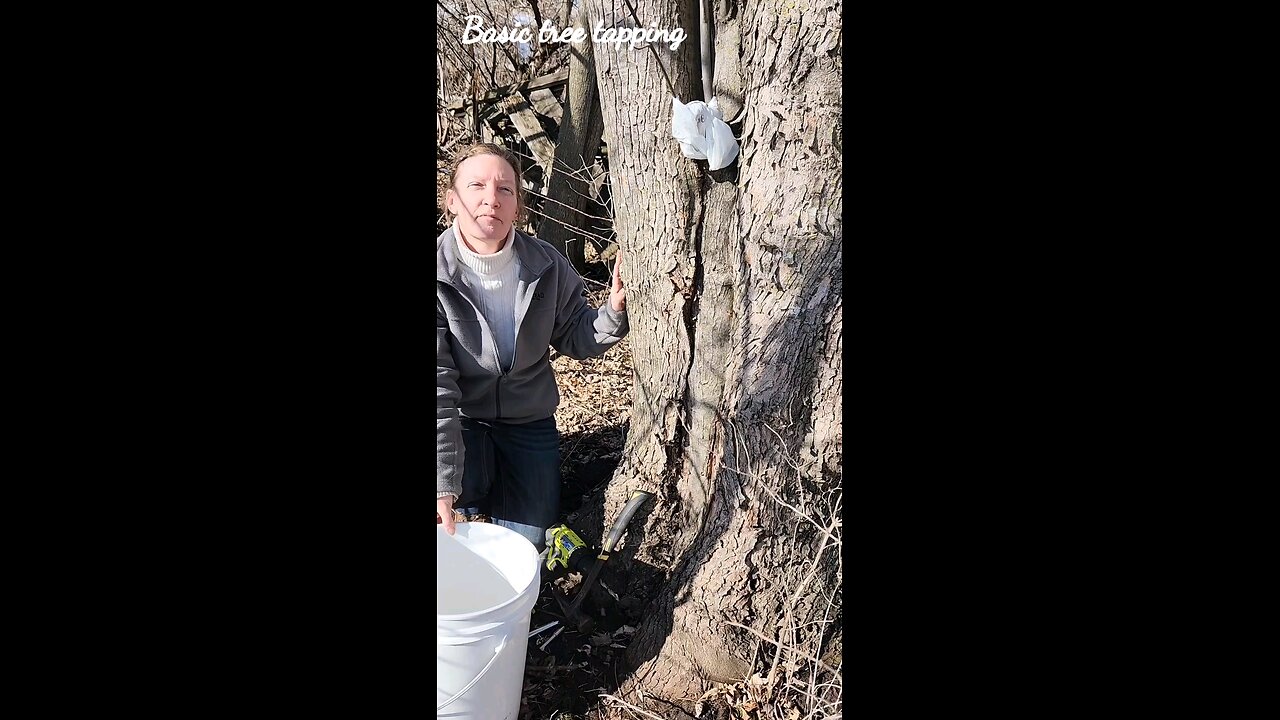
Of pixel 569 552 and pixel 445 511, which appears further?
pixel 569 552

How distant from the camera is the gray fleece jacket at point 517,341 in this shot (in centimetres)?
225

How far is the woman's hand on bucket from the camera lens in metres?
2.27

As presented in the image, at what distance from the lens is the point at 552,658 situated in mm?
2406

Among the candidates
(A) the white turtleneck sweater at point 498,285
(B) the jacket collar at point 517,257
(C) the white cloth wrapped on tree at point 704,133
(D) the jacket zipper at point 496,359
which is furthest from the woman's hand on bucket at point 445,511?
(C) the white cloth wrapped on tree at point 704,133

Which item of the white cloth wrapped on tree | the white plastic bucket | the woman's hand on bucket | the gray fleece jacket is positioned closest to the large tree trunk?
the white cloth wrapped on tree

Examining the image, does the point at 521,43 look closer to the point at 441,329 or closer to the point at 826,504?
the point at 441,329

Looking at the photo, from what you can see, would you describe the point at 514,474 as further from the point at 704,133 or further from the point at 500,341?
the point at 704,133

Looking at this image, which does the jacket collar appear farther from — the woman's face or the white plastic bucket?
the white plastic bucket

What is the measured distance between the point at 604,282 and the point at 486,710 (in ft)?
3.39

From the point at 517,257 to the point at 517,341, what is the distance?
194 mm

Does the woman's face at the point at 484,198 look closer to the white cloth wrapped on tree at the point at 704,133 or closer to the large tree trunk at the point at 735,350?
the large tree trunk at the point at 735,350

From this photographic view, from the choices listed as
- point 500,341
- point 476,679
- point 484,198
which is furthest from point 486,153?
point 476,679

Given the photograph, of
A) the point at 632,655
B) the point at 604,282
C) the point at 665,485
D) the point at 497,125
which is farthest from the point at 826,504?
the point at 497,125

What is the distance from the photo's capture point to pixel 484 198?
229 cm
